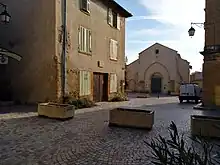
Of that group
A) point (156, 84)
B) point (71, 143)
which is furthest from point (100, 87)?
point (156, 84)

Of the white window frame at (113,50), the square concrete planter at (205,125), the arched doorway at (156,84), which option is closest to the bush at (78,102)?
the white window frame at (113,50)

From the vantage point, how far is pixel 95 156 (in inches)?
216

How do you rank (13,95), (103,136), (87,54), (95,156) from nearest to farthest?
1. (95,156)
2. (103,136)
3. (13,95)
4. (87,54)

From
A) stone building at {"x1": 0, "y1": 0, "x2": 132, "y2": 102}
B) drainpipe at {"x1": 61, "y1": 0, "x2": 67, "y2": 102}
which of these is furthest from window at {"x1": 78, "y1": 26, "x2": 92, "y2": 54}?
drainpipe at {"x1": 61, "y1": 0, "x2": 67, "y2": 102}

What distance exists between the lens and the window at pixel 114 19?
20228 millimetres

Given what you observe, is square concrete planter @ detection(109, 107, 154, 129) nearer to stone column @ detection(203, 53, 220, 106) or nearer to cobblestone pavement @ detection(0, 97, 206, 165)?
cobblestone pavement @ detection(0, 97, 206, 165)

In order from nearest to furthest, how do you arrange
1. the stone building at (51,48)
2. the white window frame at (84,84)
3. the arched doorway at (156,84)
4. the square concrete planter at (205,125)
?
the square concrete planter at (205,125)
the stone building at (51,48)
the white window frame at (84,84)
the arched doorway at (156,84)

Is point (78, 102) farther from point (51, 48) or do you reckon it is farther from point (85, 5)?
point (85, 5)

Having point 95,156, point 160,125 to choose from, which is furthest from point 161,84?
point 95,156

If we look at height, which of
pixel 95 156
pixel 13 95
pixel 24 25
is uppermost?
pixel 24 25

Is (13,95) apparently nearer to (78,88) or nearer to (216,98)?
(78,88)

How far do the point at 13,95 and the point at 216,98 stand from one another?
11348 millimetres

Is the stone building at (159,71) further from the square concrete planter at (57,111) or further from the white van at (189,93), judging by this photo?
the square concrete planter at (57,111)

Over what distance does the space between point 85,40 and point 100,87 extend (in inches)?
153
